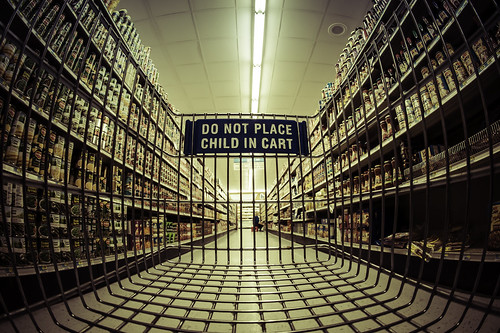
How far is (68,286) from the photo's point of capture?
4.80 ft

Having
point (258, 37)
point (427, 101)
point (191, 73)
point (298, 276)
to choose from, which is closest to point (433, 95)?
point (427, 101)

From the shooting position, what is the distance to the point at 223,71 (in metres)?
4.43

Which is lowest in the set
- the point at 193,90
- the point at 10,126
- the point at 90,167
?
the point at 90,167

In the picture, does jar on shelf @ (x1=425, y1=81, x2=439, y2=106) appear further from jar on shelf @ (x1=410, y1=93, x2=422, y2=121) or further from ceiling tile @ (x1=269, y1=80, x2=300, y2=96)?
ceiling tile @ (x1=269, y1=80, x2=300, y2=96)

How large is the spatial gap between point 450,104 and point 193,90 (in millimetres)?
4435

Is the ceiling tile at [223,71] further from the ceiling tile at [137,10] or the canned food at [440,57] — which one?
the canned food at [440,57]

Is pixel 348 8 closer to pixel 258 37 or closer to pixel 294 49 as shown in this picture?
pixel 294 49

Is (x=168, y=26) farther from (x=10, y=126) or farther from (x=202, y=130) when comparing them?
(x=202, y=130)

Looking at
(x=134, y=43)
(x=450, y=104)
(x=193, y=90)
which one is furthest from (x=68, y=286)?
(x=193, y=90)

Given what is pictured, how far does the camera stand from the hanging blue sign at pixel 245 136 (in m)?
1.04

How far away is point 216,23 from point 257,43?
2.33 feet

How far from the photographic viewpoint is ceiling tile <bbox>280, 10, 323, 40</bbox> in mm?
3303

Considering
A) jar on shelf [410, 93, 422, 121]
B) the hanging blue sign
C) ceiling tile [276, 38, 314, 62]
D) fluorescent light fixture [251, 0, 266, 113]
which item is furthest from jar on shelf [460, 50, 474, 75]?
ceiling tile [276, 38, 314, 62]

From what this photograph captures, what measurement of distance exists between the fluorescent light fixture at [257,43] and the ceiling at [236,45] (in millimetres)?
81
